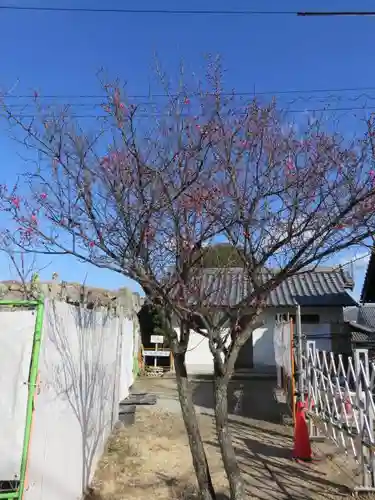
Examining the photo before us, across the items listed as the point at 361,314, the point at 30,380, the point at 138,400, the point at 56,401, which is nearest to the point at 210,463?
the point at 56,401

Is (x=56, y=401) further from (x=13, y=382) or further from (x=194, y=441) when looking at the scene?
(x=194, y=441)

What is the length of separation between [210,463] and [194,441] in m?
2.36

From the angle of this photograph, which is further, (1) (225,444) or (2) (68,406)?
(2) (68,406)

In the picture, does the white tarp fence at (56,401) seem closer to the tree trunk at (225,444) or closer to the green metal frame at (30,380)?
the green metal frame at (30,380)

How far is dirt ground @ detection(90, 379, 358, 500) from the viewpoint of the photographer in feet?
16.9

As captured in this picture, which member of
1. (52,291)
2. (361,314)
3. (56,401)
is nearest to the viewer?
(56,401)

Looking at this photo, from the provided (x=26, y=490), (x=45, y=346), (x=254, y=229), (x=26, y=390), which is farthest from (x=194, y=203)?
(x=26, y=490)

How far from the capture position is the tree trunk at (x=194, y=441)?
161 inches

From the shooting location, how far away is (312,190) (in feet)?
12.4

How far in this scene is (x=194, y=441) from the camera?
4.14 meters

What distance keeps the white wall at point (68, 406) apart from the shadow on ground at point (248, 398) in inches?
171

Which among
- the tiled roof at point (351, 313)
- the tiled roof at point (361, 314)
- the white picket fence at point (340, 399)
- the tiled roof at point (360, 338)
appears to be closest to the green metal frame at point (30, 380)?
the white picket fence at point (340, 399)

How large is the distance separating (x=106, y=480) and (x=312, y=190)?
4.06 meters

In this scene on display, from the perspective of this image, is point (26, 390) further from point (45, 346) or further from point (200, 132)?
point (200, 132)
